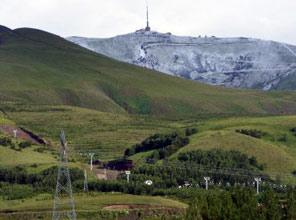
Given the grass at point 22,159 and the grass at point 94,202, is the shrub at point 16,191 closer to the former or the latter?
the grass at point 94,202

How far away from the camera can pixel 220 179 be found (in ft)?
596

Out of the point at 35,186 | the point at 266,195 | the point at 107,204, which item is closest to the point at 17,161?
the point at 35,186

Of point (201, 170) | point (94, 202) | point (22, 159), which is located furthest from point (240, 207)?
point (22, 159)

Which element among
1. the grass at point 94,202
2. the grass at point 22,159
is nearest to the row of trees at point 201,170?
the grass at point 22,159

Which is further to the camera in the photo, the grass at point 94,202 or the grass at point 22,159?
the grass at point 22,159

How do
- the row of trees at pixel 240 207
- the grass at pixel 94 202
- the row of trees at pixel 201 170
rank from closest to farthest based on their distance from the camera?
1. the row of trees at pixel 240 207
2. the grass at pixel 94 202
3. the row of trees at pixel 201 170

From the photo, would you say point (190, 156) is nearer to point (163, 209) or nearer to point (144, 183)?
point (144, 183)

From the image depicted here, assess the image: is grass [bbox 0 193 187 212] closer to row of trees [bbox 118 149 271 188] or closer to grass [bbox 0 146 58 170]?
row of trees [bbox 118 149 271 188]

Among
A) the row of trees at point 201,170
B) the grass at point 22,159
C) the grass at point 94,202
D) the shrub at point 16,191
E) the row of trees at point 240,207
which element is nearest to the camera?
the row of trees at point 240,207

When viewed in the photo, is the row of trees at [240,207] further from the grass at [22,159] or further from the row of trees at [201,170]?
the grass at [22,159]

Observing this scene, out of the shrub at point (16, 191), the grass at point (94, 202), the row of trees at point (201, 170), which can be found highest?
the row of trees at point (201, 170)

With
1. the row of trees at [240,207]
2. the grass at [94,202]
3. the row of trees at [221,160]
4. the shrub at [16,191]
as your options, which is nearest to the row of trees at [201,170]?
the row of trees at [221,160]

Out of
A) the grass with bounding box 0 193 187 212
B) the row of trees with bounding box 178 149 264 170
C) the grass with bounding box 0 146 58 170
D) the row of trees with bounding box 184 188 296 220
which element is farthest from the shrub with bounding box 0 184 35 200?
the row of trees with bounding box 184 188 296 220

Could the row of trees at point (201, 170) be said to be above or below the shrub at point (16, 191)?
above
